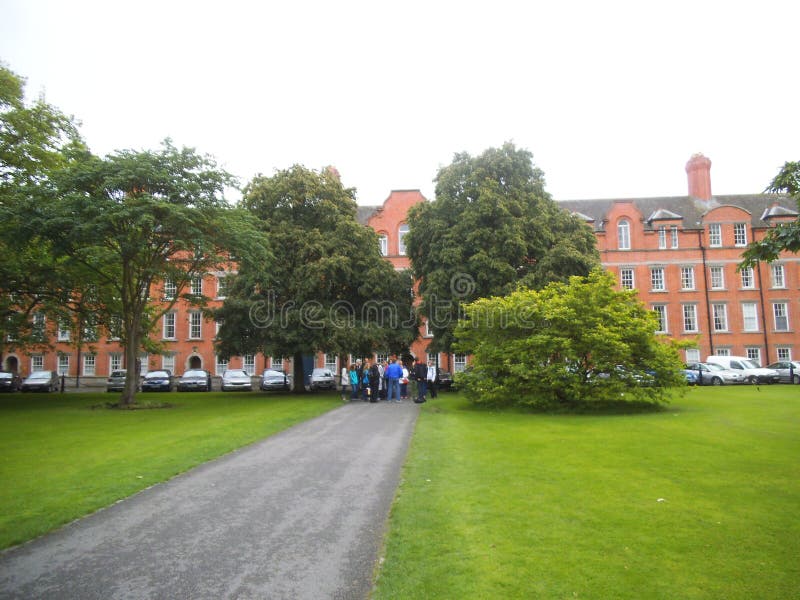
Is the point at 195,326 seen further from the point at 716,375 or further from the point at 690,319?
the point at 690,319

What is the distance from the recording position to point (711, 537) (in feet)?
19.1

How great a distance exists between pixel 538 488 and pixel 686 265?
46887 millimetres

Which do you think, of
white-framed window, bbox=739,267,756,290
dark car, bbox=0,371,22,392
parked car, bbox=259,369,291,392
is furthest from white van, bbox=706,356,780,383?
dark car, bbox=0,371,22,392

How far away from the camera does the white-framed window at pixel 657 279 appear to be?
48219 millimetres

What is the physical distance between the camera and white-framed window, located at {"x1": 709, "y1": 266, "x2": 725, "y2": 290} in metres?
47.7

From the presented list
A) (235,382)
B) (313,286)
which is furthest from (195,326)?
(313,286)

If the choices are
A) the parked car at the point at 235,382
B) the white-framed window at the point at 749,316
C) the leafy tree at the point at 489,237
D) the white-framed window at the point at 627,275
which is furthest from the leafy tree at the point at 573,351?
the white-framed window at the point at 749,316

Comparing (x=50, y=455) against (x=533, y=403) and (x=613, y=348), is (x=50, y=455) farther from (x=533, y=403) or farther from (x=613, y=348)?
(x=613, y=348)

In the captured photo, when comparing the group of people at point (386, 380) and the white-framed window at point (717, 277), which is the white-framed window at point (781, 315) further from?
the group of people at point (386, 380)

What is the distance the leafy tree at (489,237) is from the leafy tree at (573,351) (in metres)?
7.60

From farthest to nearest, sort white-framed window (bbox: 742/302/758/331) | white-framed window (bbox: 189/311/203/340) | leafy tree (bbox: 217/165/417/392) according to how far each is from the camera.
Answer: white-framed window (bbox: 189/311/203/340) < white-framed window (bbox: 742/302/758/331) < leafy tree (bbox: 217/165/417/392)

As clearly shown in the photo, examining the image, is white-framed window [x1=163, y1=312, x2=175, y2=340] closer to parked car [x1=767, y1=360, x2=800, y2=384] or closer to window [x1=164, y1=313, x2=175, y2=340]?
window [x1=164, y1=313, x2=175, y2=340]

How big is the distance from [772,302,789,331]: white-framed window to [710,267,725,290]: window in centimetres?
453

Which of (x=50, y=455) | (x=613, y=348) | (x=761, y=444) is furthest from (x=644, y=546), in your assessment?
(x=613, y=348)
